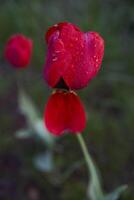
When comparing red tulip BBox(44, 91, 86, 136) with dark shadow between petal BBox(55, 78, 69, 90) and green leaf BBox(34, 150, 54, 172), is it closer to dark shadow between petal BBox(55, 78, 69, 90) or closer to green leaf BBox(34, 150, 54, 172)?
dark shadow between petal BBox(55, 78, 69, 90)

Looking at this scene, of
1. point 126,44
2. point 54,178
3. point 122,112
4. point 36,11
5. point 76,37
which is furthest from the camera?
point 36,11

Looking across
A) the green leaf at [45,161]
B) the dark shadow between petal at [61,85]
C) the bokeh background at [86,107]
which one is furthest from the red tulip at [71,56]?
the green leaf at [45,161]

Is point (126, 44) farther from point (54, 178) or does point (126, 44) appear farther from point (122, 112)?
point (54, 178)

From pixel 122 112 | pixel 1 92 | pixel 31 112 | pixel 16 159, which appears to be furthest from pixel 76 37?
pixel 1 92

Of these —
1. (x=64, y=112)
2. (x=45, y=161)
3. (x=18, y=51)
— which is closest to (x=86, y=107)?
(x=45, y=161)

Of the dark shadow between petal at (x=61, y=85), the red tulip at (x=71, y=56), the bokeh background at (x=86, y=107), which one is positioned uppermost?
the red tulip at (x=71, y=56)

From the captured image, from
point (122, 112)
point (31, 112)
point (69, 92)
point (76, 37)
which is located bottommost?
point (122, 112)

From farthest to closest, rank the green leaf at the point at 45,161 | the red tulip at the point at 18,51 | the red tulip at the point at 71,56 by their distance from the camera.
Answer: the green leaf at the point at 45,161 → the red tulip at the point at 18,51 → the red tulip at the point at 71,56

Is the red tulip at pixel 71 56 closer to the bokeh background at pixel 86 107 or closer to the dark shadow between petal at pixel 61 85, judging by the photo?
the dark shadow between petal at pixel 61 85
